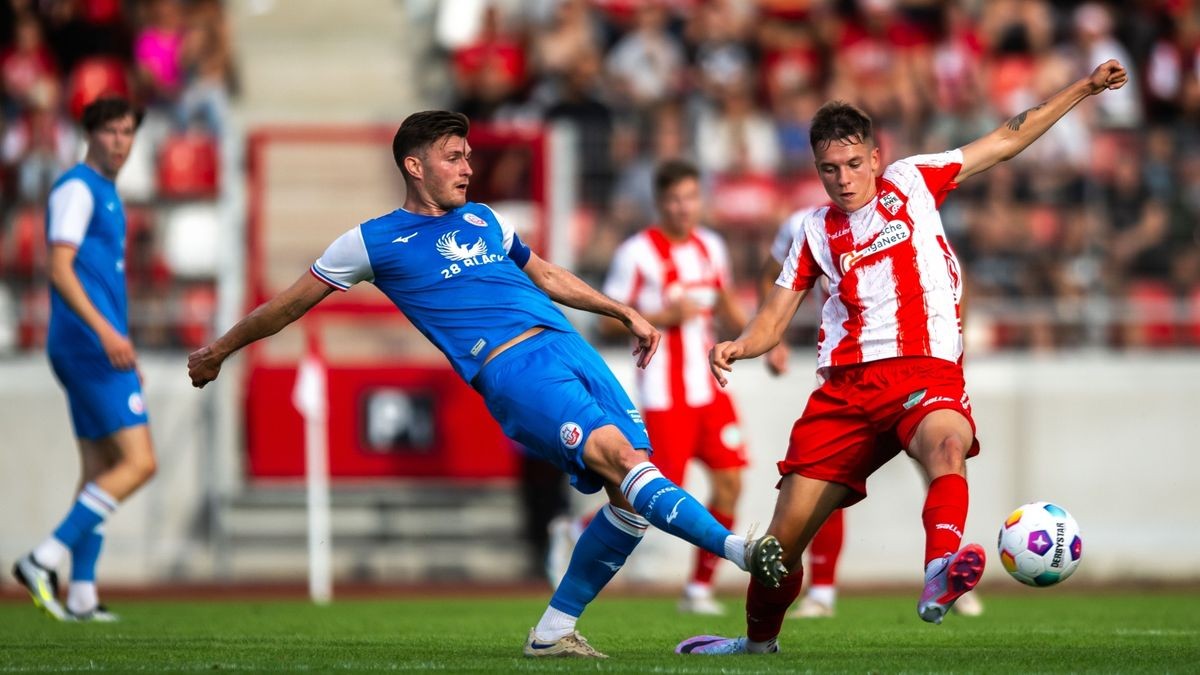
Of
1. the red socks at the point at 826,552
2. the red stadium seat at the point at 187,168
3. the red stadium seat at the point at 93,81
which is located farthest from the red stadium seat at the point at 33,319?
the red socks at the point at 826,552

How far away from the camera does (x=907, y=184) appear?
24.0 ft

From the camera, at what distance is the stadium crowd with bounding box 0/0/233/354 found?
1487cm

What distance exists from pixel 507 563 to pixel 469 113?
442 centimetres

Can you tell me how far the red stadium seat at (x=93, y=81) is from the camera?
1755cm

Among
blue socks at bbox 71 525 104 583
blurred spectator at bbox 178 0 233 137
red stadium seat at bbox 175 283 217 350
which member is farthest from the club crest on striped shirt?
blurred spectator at bbox 178 0 233 137

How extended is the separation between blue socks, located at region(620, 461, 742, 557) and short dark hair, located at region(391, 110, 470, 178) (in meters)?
1.64

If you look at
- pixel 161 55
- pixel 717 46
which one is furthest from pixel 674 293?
pixel 161 55

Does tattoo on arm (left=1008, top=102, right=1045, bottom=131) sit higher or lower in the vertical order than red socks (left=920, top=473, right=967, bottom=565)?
higher

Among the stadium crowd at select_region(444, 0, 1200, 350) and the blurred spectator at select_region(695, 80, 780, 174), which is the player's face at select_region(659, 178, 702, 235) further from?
the blurred spectator at select_region(695, 80, 780, 174)

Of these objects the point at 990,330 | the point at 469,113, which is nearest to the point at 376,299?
the point at 469,113

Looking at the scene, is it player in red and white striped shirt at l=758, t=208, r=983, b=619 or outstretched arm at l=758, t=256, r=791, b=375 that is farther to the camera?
player in red and white striped shirt at l=758, t=208, r=983, b=619

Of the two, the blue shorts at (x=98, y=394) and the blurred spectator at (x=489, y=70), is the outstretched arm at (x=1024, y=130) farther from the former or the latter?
the blurred spectator at (x=489, y=70)

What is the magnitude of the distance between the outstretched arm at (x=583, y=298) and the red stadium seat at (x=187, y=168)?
884cm

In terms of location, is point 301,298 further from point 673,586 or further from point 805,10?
point 805,10
